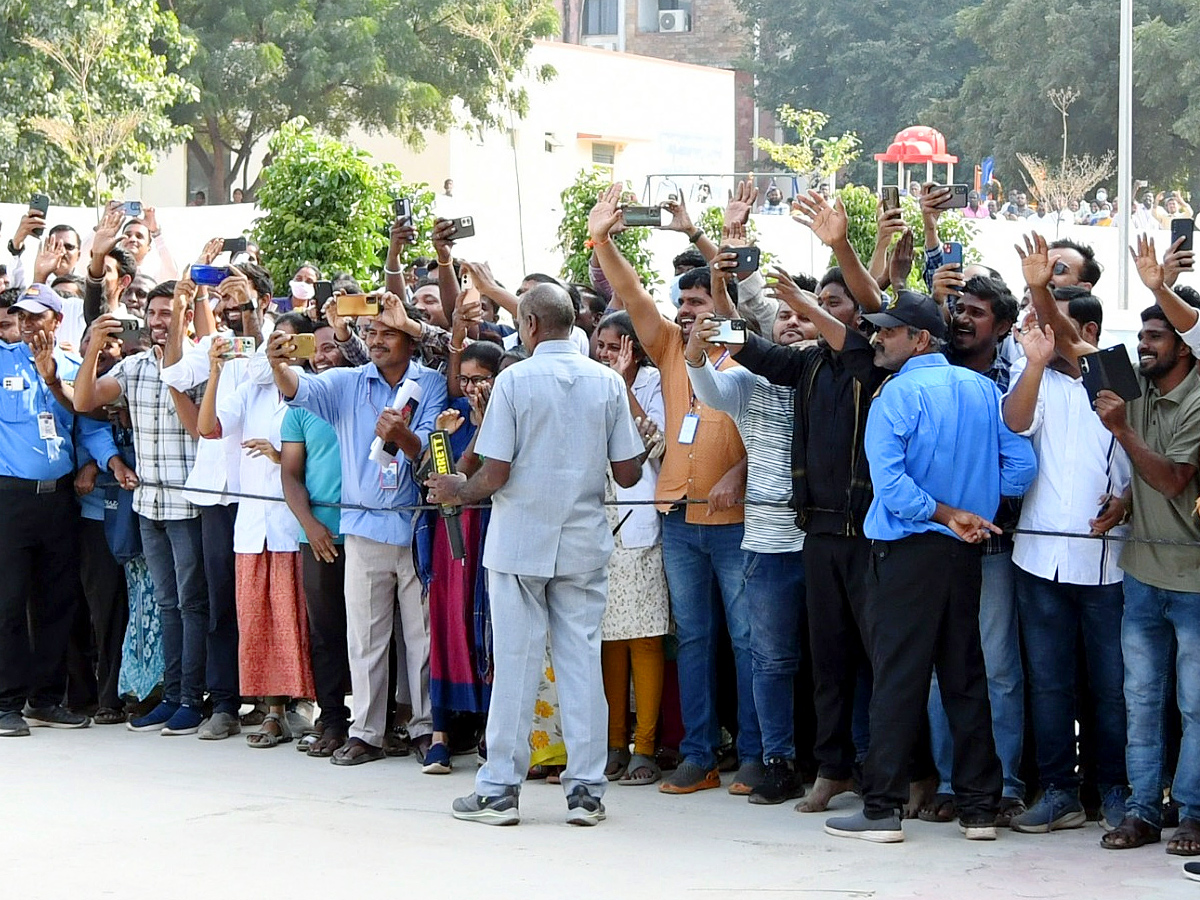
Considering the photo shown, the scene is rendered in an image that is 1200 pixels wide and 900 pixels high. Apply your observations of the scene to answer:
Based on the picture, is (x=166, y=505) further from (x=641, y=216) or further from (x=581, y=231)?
(x=581, y=231)

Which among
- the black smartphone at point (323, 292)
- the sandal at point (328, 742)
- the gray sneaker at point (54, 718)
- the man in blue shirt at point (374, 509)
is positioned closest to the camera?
the man in blue shirt at point (374, 509)

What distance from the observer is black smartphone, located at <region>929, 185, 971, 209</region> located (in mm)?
7727

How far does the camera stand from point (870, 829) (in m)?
6.52

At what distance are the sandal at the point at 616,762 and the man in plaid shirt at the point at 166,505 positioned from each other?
2261 millimetres

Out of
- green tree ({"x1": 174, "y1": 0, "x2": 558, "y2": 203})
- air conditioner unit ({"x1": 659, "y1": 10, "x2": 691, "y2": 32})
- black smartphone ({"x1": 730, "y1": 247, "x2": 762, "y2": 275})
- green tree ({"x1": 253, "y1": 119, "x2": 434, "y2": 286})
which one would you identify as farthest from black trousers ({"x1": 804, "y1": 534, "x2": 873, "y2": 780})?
air conditioner unit ({"x1": 659, "y1": 10, "x2": 691, "y2": 32})

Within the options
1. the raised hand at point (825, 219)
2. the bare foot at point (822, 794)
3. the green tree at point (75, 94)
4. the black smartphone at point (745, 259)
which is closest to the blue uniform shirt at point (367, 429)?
the black smartphone at point (745, 259)

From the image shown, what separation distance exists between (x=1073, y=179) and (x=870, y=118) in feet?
63.6

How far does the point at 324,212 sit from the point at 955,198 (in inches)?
295

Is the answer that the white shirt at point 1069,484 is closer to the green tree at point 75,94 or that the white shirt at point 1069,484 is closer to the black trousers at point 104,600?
the black trousers at point 104,600

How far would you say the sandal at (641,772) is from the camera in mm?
7598

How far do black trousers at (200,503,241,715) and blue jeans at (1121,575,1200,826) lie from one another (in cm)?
427

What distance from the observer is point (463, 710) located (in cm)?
783

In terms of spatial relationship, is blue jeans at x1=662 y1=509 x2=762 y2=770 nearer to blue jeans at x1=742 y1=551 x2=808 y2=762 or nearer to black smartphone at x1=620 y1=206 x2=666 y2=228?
blue jeans at x1=742 y1=551 x2=808 y2=762

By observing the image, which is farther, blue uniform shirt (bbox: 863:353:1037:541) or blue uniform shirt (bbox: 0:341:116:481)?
blue uniform shirt (bbox: 0:341:116:481)
